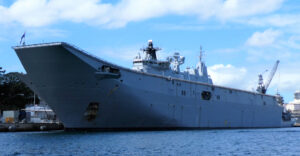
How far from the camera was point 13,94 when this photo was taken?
75250mm

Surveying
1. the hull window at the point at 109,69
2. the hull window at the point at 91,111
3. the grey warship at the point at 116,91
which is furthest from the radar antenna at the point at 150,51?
the hull window at the point at 91,111

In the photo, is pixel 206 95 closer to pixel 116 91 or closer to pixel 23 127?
pixel 116 91

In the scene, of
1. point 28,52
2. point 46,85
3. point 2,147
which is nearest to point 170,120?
point 46,85

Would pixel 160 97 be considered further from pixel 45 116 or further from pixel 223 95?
pixel 45 116

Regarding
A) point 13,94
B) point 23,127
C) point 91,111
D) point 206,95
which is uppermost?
point 13,94

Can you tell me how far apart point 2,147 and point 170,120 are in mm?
19609

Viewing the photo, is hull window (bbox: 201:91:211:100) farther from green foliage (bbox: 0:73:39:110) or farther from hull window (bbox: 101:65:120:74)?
green foliage (bbox: 0:73:39:110)

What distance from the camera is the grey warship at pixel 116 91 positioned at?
34.5 meters

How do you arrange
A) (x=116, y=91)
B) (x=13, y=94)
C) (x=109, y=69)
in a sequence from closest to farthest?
(x=109, y=69)
(x=116, y=91)
(x=13, y=94)

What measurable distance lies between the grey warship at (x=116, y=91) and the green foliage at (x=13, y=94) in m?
33.7

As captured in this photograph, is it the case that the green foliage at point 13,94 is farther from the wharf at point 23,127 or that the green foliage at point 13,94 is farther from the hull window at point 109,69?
the hull window at point 109,69

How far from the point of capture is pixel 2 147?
2703cm

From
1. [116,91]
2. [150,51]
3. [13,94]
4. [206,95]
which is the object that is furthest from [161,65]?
[13,94]

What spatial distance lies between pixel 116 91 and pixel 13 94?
4291cm
